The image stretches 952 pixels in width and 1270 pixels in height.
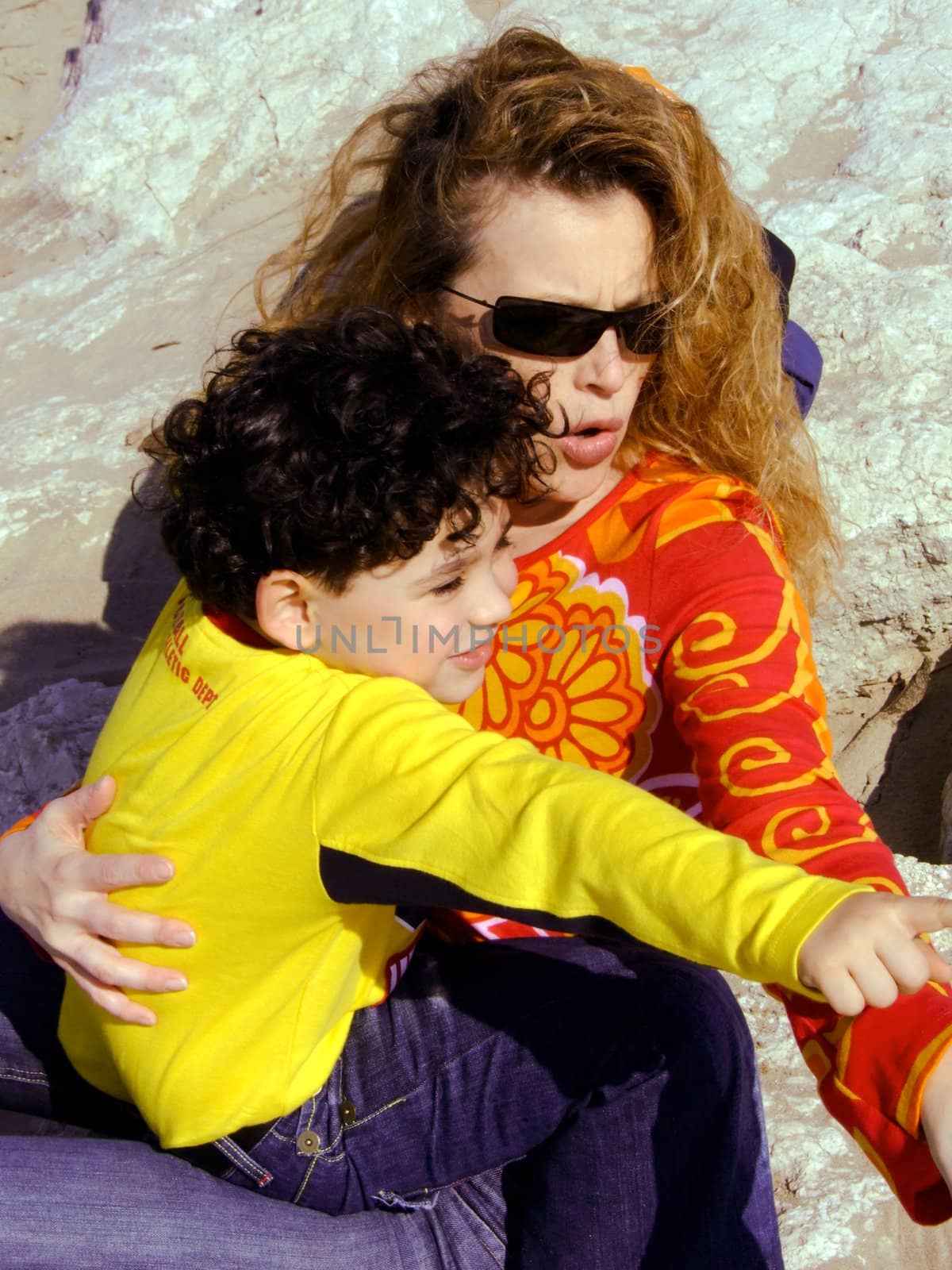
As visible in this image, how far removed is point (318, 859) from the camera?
1343 millimetres

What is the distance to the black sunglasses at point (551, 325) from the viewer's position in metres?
1.77

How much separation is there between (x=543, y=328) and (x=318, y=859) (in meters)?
0.86

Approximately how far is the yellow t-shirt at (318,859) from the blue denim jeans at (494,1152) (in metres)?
0.09

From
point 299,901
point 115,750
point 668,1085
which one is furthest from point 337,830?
point 668,1085

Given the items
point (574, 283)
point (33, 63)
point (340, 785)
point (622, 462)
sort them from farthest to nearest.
Result: point (33, 63) < point (622, 462) < point (574, 283) < point (340, 785)

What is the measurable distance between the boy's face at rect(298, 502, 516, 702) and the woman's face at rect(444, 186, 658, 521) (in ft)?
1.00

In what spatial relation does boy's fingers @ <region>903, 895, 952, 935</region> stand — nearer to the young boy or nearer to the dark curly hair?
the young boy

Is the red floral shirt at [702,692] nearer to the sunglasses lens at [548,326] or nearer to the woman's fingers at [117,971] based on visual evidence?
the sunglasses lens at [548,326]

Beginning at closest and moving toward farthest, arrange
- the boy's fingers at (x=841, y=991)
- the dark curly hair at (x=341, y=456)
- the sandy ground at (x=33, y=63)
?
the boy's fingers at (x=841, y=991)
the dark curly hair at (x=341, y=456)
the sandy ground at (x=33, y=63)

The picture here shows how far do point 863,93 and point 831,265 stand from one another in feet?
2.74

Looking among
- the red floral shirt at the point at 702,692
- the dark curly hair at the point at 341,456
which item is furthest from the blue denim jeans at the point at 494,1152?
the dark curly hair at the point at 341,456

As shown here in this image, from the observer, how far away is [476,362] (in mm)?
1596

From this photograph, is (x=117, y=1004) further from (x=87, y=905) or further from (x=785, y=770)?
(x=785, y=770)

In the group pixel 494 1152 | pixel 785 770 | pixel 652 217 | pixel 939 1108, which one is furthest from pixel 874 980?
Answer: pixel 652 217
